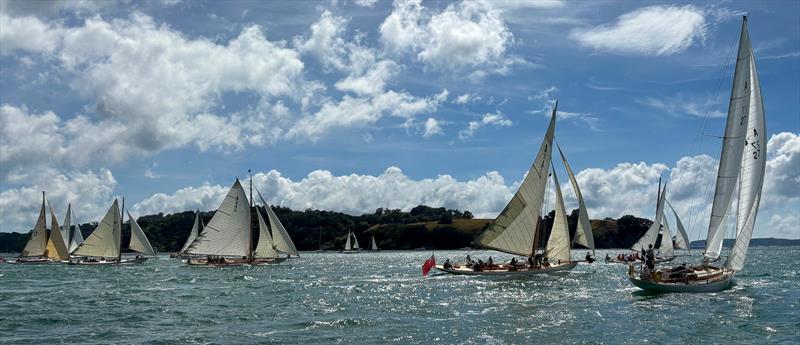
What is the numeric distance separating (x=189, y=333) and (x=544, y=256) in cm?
4138

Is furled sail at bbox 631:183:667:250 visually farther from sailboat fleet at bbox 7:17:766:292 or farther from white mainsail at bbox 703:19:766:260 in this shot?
white mainsail at bbox 703:19:766:260

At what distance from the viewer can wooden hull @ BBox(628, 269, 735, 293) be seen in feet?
147

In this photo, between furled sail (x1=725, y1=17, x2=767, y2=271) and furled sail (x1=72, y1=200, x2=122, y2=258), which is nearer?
furled sail (x1=725, y1=17, x2=767, y2=271)

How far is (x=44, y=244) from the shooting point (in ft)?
329

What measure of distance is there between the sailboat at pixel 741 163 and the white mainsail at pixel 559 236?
21765mm

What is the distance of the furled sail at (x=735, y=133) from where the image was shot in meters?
42.9

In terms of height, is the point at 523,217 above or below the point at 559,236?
above

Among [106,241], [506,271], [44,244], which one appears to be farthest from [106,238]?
[506,271]

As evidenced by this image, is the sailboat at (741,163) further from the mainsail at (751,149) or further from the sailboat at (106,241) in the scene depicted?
the sailboat at (106,241)

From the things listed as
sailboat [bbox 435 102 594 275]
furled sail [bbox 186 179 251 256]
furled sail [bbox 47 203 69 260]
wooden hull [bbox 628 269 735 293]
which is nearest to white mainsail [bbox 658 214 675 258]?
sailboat [bbox 435 102 594 275]

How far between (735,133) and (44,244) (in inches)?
3550

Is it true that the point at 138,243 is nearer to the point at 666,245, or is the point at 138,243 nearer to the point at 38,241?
the point at 38,241

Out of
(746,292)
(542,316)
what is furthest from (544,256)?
(542,316)

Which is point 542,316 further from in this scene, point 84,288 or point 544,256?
point 84,288
